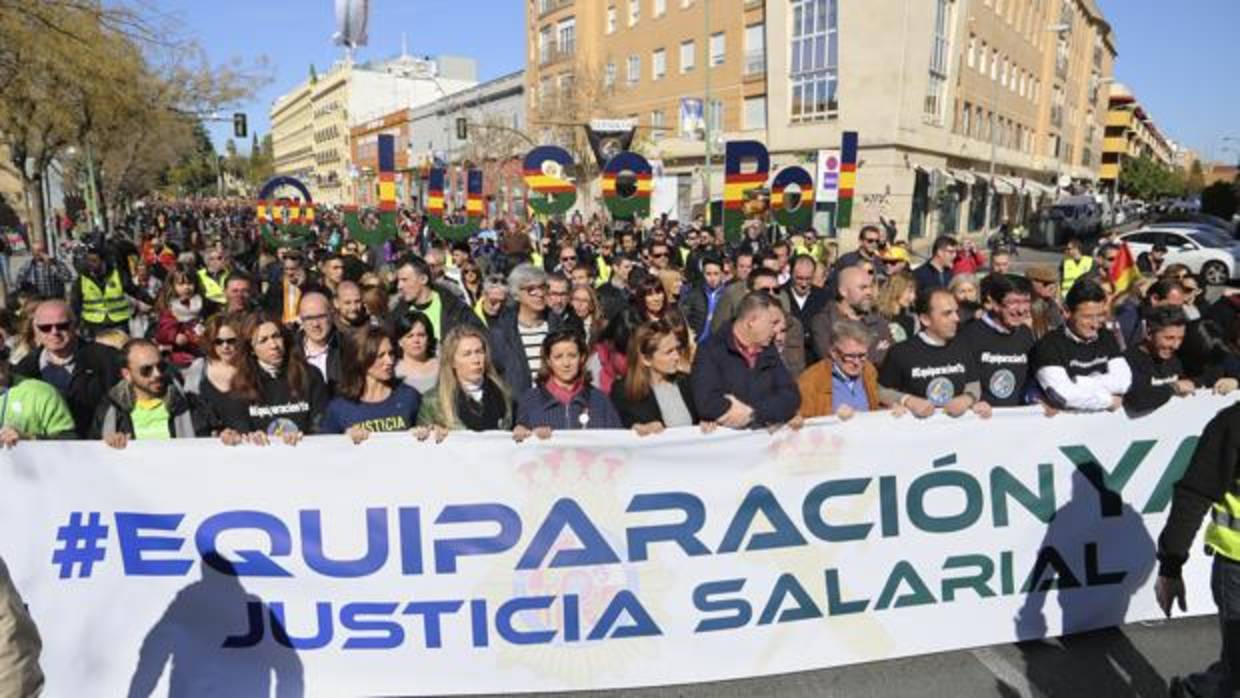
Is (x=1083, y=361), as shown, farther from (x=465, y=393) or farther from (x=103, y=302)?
(x=103, y=302)

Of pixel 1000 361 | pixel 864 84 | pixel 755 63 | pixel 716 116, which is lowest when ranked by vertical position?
pixel 1000 361

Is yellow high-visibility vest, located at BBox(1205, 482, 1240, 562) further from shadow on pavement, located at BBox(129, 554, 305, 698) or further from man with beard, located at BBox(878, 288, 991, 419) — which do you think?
shadow on pavement, located at BBox(129, 554, 305, 698)

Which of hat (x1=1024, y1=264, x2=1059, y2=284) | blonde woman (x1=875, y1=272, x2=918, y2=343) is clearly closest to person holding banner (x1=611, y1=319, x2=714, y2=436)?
blonde woman (x1=875, y1=272, x2=918, y2=343)

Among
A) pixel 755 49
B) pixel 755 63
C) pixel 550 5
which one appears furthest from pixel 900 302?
pixel 550 5

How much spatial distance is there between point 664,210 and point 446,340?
34566 millimetres

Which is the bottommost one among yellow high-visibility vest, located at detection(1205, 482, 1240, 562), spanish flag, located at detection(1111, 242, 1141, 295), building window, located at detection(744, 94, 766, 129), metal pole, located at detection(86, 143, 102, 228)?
yellow high-visibility vest, located at detection(1205, 482, 1240, 562)

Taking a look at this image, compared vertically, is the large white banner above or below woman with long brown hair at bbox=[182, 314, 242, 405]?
below

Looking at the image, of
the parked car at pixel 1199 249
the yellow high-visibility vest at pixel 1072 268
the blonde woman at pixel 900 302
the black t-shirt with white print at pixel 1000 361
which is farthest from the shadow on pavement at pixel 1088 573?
the parked car at pixel 1199 249

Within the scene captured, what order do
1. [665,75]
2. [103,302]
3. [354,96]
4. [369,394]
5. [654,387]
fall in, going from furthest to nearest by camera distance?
[354,96], [665,75], [103,302], [654,387], [369,394]

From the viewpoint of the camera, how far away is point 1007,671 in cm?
368

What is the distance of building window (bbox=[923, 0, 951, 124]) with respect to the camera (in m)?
33.0

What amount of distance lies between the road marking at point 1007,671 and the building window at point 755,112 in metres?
34.5

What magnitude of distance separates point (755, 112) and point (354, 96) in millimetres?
78424

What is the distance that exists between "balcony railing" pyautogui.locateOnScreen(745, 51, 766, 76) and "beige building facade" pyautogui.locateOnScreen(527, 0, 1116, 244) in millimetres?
75
